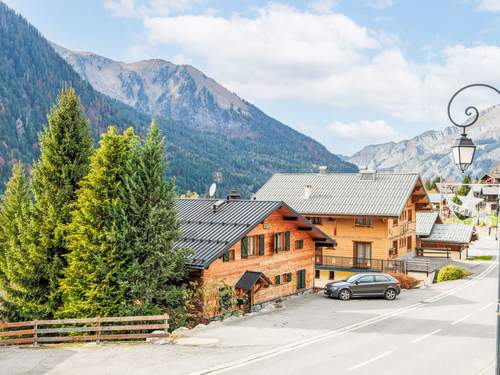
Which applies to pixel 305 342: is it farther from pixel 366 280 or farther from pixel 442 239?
pixel 442 239

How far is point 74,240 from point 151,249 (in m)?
4.24

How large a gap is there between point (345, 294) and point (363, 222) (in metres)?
16.7

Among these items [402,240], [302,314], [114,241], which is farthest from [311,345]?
[402,240]

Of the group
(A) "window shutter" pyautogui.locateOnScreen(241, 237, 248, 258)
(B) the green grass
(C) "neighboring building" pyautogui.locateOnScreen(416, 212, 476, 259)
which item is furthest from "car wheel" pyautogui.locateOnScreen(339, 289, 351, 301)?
(B) the green grass

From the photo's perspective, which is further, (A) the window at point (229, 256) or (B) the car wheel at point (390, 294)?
(B) the car wheel at point (390, 294)

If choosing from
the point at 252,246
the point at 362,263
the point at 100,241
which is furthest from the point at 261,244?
the point at 362,263

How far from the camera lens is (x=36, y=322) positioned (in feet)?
69.4

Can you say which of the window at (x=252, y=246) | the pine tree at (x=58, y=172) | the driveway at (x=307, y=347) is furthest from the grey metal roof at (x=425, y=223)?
the pine tree at (x=58, y=172)

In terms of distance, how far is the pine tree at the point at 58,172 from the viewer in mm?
27203

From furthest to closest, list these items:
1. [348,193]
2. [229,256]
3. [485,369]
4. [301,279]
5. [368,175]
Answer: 1. [368,175]
2. [348,193]
3. [301,279]
4. [229,256]
5. [485,369]

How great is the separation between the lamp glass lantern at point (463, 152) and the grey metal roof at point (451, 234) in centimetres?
5027

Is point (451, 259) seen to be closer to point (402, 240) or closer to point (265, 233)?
point (402, 240)

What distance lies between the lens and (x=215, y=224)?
31.0 metres

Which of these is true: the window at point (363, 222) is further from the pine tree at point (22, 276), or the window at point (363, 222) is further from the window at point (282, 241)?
the pine tree at point (22, 276)
